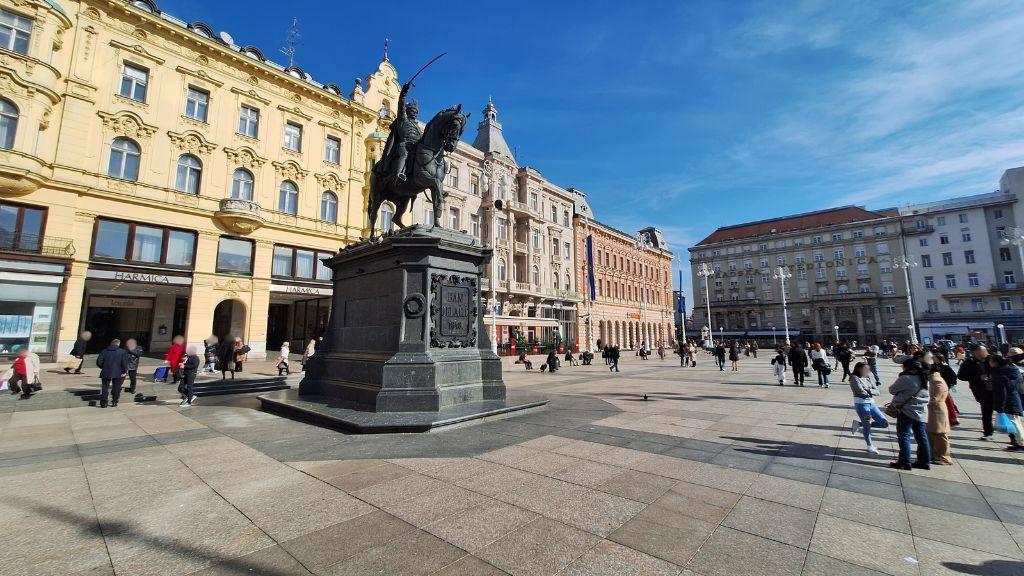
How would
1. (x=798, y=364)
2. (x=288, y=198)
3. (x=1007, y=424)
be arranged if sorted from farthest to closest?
(x=288, y=198), (x=798, y=364), (x=1007, y=424)

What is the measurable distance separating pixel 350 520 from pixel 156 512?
1763 mm

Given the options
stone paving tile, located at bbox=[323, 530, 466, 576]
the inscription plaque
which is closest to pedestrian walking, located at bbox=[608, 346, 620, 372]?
the inscription plaque

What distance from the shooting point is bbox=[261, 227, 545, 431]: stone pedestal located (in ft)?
23.7

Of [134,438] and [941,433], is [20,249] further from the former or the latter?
[941,433]

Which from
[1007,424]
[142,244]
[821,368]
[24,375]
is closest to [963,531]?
[1007,424]

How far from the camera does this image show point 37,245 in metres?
18.6

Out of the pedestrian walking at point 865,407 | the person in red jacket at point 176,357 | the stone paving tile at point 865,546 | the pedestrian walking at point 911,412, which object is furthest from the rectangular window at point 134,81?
the pedestrian walking at point 911,412

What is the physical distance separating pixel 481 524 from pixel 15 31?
1174 inches

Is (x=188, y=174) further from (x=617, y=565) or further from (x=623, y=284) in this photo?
(x=623, y=284)

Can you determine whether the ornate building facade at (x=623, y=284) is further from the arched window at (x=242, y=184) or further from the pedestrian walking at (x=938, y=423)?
the pedestrian walking at (x=938, y=423)

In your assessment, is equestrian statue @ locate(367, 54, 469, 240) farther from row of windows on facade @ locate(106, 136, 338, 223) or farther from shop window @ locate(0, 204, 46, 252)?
row of windows on facade @ locate(106, 136, 338, 223)

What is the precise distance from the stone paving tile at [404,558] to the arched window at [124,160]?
27519mm

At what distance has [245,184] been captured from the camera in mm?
25625

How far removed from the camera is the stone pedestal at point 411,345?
7.21 meters
